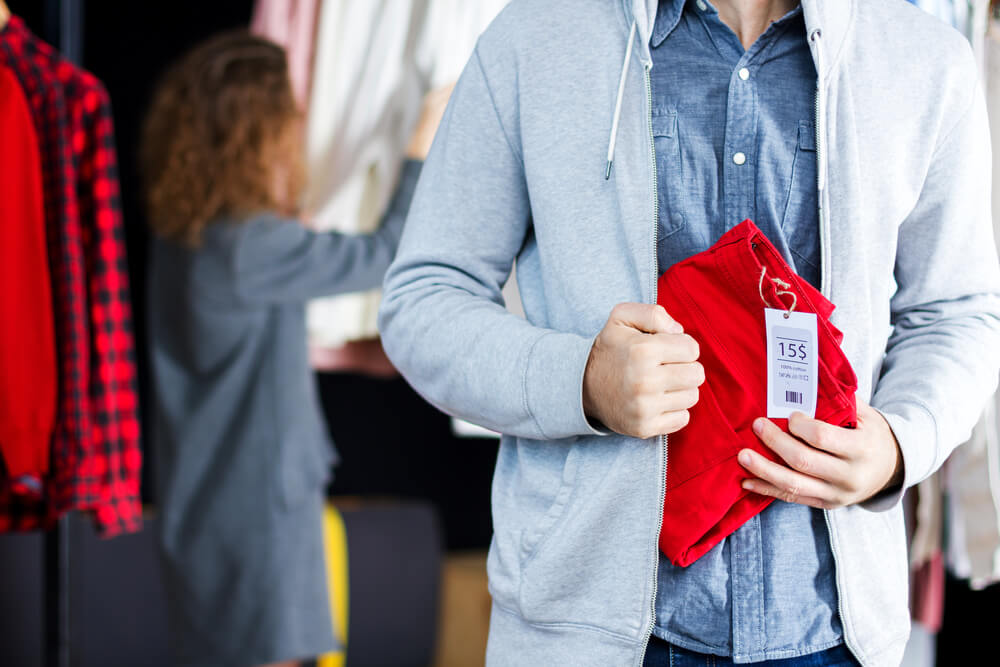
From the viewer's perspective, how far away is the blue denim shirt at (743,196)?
762mm

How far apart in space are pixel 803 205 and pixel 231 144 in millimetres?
1484

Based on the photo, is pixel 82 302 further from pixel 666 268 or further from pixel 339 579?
pixel 339 579

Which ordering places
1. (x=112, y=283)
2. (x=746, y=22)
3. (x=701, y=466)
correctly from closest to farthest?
(x=701, y=466) < (x=746, y=22) < (x=112, y=283)

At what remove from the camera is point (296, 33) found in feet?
6.82

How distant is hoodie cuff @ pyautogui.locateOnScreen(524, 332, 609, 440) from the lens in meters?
0.74

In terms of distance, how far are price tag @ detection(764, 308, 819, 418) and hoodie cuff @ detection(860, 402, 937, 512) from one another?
0.10 metres

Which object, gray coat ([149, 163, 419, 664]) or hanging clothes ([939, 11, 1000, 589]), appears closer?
hanging clothes ([939, 11, 1000, 589])

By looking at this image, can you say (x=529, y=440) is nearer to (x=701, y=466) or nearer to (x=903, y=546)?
(x=701, y=466)

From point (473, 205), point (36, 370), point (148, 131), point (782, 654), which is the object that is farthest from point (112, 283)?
point (782, 654)

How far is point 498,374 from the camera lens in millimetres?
777

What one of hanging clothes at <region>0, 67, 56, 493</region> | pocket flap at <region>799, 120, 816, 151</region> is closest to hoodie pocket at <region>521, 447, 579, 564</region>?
pocket flap at <region>799, 120, 816, 151</region>

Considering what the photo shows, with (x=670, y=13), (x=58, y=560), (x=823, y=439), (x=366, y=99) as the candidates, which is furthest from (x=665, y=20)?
(x=58, y=560)

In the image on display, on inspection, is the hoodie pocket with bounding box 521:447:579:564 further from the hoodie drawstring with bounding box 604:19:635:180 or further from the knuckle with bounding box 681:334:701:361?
the hoodie drawstring with bounding box 604:19:635:180

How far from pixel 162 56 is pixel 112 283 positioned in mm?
1687
